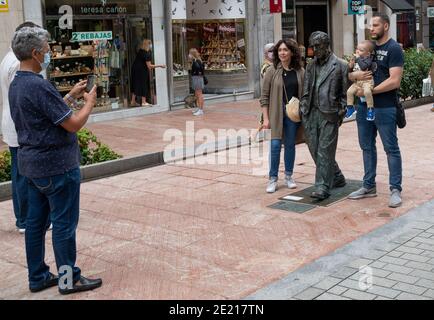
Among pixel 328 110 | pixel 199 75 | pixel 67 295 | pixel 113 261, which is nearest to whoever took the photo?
pixel 67 295

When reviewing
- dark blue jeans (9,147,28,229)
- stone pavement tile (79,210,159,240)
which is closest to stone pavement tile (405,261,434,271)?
stone pavement tile (79,210,159,240)

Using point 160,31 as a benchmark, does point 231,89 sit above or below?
below

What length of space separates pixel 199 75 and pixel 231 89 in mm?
3395

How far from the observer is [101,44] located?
1443 centimetres

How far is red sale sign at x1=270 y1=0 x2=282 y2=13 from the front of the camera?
17.2m

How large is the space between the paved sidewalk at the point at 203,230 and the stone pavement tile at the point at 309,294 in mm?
127

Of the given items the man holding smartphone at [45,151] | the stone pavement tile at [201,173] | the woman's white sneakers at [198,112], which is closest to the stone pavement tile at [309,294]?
the man holding smartphone at [45,151]

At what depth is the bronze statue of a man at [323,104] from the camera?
6676mm

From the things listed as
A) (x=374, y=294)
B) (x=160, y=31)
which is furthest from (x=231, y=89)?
(x=374, y=294)

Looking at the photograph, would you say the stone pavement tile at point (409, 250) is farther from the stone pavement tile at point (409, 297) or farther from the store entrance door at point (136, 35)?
the store entrance door at point (136, 35)
